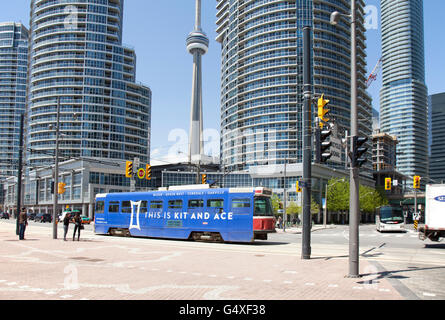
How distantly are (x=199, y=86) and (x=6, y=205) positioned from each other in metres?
77.3

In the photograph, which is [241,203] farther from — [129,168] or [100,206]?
[129,168]

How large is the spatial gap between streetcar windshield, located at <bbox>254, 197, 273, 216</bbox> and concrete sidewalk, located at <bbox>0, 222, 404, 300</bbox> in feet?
18.9

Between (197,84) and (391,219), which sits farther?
(197,84)

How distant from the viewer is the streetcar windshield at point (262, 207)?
22266 millimetres

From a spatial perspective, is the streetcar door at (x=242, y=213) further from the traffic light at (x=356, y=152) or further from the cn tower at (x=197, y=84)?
the cn tower at (x=197, y=84)

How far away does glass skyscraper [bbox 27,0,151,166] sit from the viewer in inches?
4333

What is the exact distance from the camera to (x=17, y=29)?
179 metres

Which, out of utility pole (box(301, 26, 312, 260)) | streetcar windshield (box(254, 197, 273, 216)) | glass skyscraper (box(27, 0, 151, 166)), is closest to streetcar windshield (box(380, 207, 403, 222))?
streetcar windshield (box(254, 197, 273, 216))

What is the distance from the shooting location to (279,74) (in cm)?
10544

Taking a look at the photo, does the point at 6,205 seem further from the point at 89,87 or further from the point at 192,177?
the point at 192,177

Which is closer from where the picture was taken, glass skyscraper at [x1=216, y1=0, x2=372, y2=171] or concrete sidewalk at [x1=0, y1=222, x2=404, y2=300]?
concrete sidewalk at [x1=0, y1=222, x2=404, y2=300]

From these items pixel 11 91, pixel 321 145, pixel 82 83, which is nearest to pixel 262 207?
pixel 321 145

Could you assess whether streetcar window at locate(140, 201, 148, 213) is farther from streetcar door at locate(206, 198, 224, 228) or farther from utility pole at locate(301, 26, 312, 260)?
utility pole at locate(301, 26, 312, 260)

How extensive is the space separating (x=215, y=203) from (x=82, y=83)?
98260mm
